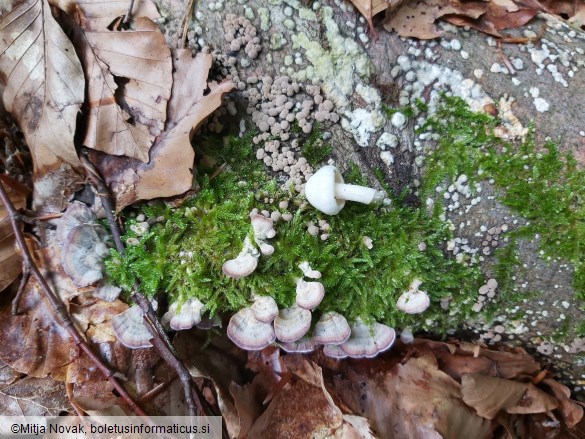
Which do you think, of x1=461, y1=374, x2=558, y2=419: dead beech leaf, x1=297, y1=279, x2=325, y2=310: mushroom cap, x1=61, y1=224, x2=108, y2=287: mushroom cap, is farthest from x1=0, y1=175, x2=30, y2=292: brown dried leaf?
x1=461, y1=374, x2=558, y2=419: dead beech leaf

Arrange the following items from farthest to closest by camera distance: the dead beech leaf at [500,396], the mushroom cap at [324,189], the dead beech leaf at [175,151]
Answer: the dead beech leaf at [500,396] < the dead beech leaf at [175,151] < the mushroom cap at [324,189]

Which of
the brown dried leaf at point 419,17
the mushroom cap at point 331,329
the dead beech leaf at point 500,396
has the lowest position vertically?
the dead beech leaf at point 500,396

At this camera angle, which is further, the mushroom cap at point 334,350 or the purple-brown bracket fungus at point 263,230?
the mushroom cap at point 334,350

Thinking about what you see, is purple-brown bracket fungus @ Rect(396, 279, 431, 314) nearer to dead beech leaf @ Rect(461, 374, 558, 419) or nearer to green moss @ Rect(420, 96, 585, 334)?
green moss @ Rect(420, 96, 585, 334)

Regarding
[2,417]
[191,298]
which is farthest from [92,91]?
[2,417]

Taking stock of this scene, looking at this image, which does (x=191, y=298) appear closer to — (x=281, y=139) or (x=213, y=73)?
(x=281, y=139)

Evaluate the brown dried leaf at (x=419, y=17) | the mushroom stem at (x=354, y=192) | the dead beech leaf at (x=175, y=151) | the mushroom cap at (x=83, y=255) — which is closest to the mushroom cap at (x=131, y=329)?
the mushroom cap at (x=83, y=255)

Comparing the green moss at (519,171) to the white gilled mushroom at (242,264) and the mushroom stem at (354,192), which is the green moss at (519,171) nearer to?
the mushroom stem at (354,192)
